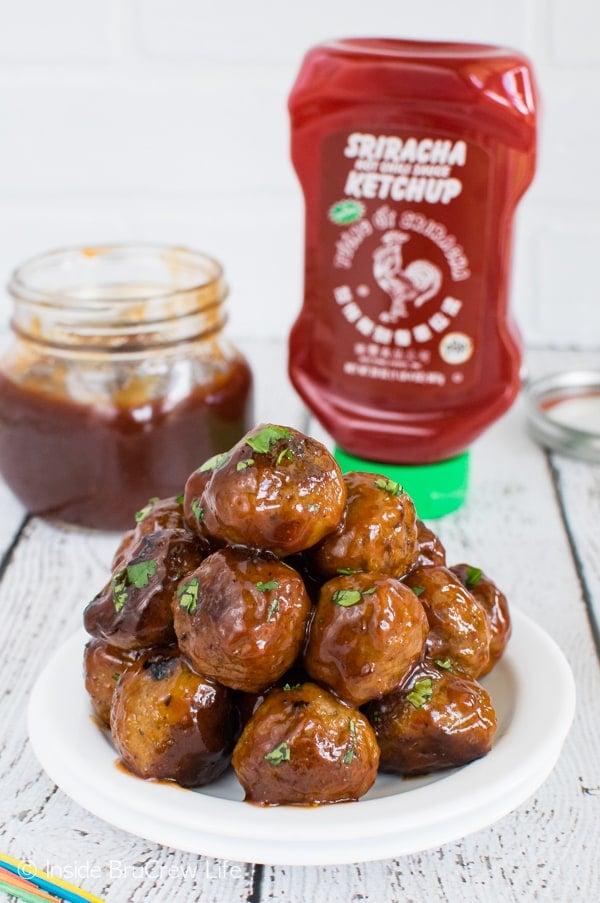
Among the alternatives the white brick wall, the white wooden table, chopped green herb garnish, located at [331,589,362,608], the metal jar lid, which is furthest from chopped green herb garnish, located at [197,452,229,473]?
the white brick wall

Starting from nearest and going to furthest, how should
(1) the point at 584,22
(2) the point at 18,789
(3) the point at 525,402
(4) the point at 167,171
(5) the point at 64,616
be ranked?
1. (2) the point at 18,789
2. (5) the point at 64,616
3. (3) the point at 525,402
4. (1) the point at 584,22
5. (4) the point at 167,171

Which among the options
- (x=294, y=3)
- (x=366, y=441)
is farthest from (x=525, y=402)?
(x=294, y=3)

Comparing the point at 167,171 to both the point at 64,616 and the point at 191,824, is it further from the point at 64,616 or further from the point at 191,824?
the point at 191,824

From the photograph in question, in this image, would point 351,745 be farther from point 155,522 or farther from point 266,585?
point 155,522

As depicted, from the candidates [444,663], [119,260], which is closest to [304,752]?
[444,663]

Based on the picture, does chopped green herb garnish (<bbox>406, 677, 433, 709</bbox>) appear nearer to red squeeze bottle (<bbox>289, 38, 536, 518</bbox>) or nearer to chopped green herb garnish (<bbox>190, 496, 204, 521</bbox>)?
chopped green herb garnish (<bbox>190, 496, 204, 521</bbox>)

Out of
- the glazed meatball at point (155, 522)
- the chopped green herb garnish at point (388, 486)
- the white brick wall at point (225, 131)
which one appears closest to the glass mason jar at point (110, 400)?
the glazed meatball at point (155, 522)
